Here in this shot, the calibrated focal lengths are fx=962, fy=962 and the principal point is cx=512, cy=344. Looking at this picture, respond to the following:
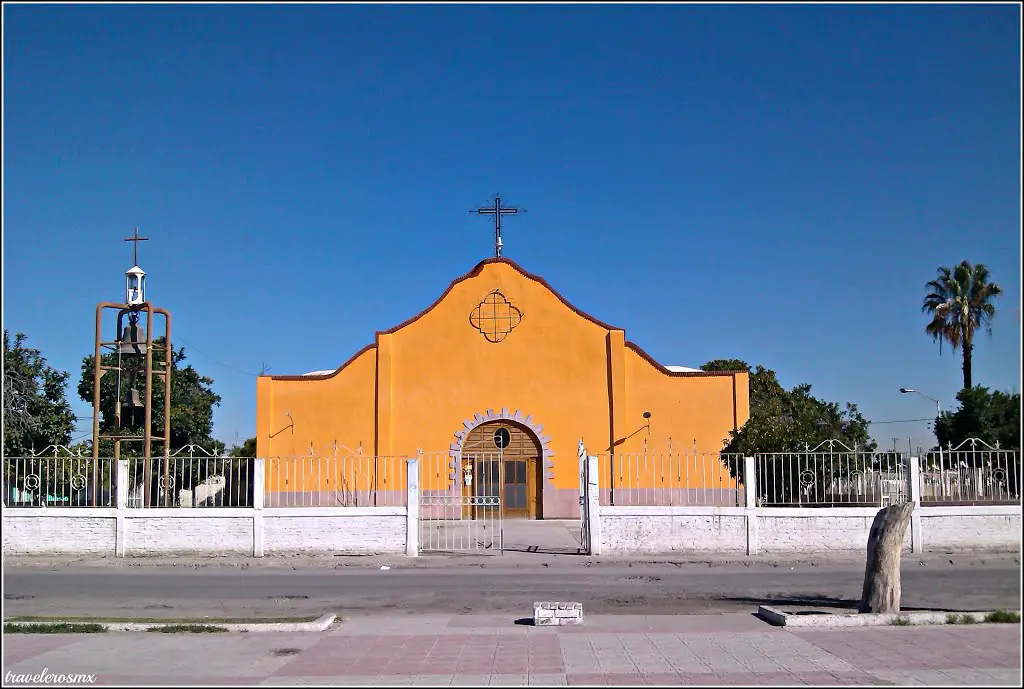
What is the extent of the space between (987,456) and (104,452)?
95.1ft

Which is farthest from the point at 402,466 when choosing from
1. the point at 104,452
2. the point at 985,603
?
the point at 985,603

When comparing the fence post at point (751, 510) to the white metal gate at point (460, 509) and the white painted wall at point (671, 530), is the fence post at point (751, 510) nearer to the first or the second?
the white painted wall at point (671, 530)

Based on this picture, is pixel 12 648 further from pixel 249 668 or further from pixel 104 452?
A: pixel 104 452

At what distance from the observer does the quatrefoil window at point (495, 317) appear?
30.4 metres

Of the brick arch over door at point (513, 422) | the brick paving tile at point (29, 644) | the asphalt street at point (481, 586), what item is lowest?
the asphalt street at point (481, 586)

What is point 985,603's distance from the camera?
13.3 meters

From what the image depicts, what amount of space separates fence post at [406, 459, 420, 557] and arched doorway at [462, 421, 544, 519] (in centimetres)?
941

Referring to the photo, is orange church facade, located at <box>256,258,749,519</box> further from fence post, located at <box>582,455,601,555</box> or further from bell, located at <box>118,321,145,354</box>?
fence post, located at <box>582,455,601,555</box>

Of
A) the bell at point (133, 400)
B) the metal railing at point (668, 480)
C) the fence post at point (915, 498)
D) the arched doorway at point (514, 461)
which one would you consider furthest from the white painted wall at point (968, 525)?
the bell at point (133, 400)

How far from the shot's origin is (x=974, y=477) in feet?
64.5

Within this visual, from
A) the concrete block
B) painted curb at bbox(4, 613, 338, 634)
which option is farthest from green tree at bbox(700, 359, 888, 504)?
painted curb at bbox(4, 613, 338, 634)
